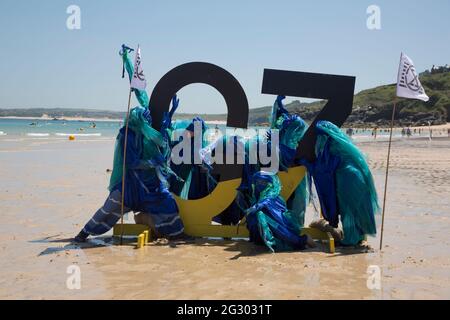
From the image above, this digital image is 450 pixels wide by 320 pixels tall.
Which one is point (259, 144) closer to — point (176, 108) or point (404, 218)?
point (176, 108)

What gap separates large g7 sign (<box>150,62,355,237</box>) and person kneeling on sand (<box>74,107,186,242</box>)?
13.6 inches

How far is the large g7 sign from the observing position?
25.2 ft

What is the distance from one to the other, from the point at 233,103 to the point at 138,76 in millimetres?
1469

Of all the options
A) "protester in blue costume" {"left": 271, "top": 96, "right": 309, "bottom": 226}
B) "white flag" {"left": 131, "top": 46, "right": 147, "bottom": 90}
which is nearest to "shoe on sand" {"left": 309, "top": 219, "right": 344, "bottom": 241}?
"protester in blue costume" {"left": 271, "top": 96, "right": 309, "bottom": 226}

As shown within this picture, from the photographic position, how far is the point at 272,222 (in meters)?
7.16

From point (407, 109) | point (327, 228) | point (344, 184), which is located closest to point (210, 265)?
point (327, 228)

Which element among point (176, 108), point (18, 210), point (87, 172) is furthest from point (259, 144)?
point (87, 172)

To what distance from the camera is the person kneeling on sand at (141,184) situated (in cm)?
746

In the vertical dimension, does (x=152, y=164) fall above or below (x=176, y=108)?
below

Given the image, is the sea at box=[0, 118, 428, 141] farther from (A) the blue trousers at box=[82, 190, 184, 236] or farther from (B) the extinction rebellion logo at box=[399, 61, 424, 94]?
(B) the extinction rebellion logo at box=[399, 61, 424, 94]

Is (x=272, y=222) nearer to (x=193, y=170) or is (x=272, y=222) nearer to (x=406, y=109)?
(x=193, y=170)
